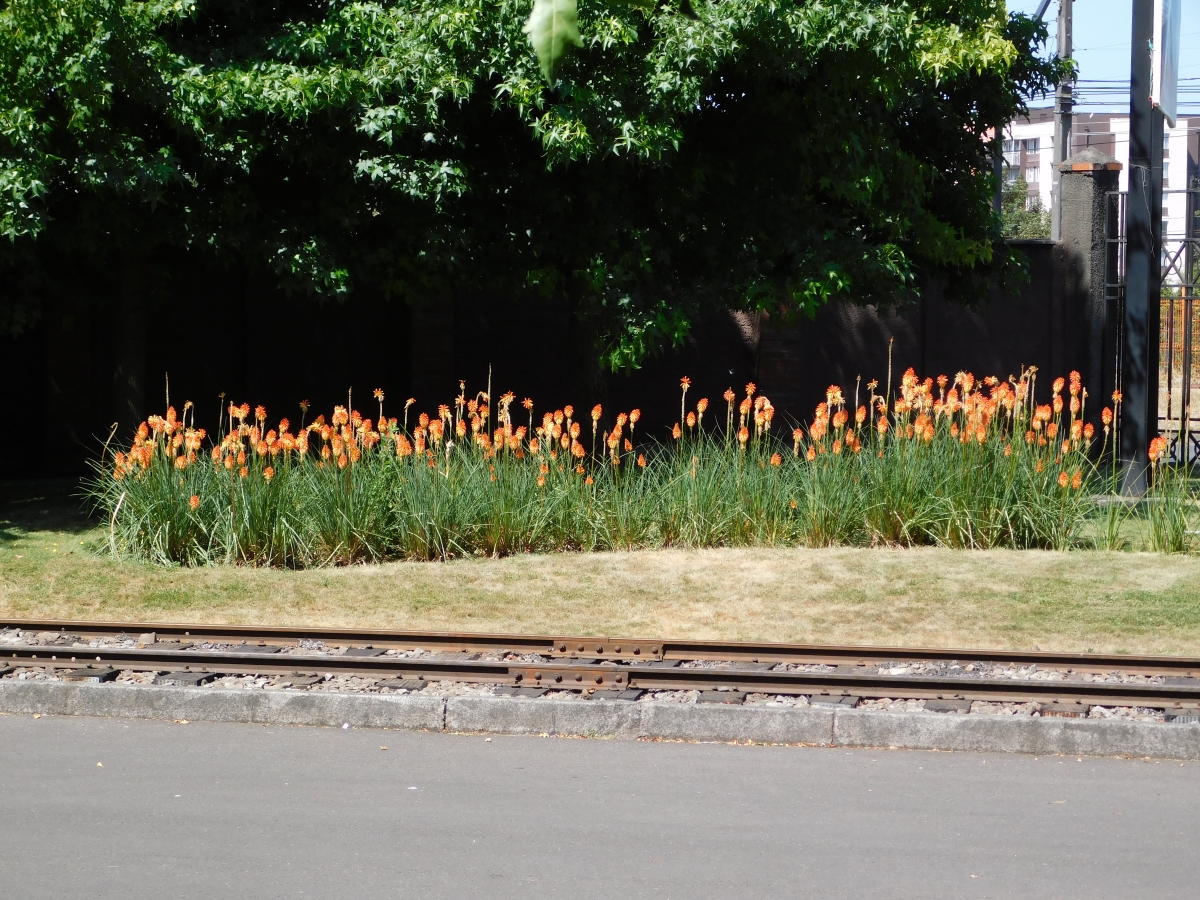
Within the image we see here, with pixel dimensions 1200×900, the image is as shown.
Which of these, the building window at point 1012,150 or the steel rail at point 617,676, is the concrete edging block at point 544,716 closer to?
the steel rail at point 617,676

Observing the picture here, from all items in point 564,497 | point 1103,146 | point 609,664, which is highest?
point 1103,146

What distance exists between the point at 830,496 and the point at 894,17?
3.69 meters

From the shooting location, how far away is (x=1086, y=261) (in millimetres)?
18656

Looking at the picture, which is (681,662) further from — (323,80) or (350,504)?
(323,80)

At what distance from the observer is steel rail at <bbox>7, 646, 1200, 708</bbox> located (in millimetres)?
6699

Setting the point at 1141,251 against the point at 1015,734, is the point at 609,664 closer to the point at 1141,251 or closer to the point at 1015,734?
the point at 1015,734

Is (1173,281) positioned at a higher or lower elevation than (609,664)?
higher

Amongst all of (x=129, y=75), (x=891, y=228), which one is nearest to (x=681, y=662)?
(x=129, y=75)

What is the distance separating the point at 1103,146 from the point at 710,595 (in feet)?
199

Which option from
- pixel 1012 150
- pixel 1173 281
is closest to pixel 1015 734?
pixel 1173 281

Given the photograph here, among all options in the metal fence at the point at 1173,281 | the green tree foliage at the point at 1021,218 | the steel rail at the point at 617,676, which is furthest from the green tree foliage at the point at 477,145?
the green tree foliage at the point at 1021,218

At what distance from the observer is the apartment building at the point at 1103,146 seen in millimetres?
27750

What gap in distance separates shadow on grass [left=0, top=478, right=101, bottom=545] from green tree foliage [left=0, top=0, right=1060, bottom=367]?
1865 millimetres

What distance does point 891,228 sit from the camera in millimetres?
13875
